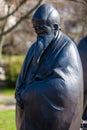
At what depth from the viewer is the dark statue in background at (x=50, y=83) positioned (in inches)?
163

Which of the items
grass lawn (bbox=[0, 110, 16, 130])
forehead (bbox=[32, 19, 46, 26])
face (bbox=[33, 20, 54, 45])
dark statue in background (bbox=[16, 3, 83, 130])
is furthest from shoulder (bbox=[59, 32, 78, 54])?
grass lawn (bbox=[0, 110, 16, 130])

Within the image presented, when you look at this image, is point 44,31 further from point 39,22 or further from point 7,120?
point 7,120

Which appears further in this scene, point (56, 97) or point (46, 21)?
point (46, 21)

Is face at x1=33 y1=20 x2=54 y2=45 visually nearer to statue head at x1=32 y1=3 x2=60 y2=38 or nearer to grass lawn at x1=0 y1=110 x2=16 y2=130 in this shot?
statue head at x1=32 y1=3 x2=60 y2=38

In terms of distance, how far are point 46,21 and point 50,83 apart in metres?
0.57

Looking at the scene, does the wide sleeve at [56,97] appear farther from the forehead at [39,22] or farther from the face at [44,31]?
the forehead at [39,22]

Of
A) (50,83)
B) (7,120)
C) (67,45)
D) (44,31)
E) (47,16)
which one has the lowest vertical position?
(7,120)

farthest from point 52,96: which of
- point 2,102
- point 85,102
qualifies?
point 2,102

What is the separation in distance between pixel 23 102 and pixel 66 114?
401mm

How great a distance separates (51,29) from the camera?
4.34 metres

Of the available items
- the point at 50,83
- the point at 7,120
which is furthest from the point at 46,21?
the point at 7,120

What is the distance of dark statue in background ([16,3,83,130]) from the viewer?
4145mm

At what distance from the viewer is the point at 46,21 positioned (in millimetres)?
4309

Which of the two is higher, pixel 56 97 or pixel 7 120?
pixel 56 97
